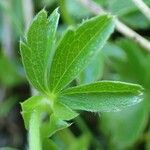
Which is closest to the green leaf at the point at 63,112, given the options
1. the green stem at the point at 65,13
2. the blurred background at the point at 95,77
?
the blurred background at the point at 95,77

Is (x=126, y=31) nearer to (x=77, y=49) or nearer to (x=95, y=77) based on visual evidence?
(x=95, y=77)

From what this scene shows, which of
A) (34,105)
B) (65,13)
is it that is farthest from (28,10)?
(34,105)

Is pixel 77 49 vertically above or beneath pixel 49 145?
above

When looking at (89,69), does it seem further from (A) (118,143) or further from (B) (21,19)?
(B) (21,19)

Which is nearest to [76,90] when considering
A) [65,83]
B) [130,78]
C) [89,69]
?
[65,83]

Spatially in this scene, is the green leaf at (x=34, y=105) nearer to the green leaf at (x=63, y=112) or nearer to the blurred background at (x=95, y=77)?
the green leaf at (x=63, y=112)

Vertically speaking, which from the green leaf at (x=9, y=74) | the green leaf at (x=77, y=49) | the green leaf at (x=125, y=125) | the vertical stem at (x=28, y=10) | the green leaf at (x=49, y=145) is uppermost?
the vertical stem at (x=28, y=10)
